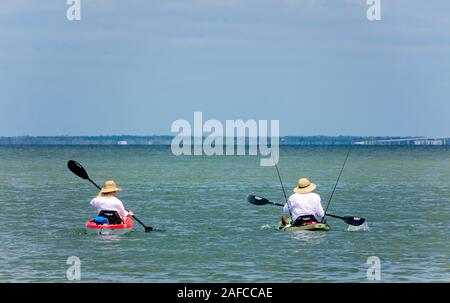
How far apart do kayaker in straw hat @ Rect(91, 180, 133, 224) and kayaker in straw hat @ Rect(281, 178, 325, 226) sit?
481 cm

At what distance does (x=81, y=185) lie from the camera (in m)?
66.8

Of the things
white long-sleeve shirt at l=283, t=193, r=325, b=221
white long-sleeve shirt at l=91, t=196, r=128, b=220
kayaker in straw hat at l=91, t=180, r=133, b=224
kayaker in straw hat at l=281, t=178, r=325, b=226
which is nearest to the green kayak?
kayaker in straw hat at l=281, t=178, r=325, b=226

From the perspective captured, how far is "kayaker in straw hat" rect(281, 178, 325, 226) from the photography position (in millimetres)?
29125

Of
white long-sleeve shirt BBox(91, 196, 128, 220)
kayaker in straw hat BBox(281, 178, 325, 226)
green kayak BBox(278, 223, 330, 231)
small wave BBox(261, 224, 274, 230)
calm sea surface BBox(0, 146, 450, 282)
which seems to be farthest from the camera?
small wave BBox(261, 224, 274, 230)

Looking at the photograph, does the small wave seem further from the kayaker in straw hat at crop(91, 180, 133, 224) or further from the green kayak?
the kayaker in straw hat at crop(91, 180, 133, 224)

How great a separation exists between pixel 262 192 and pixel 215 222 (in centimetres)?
2248

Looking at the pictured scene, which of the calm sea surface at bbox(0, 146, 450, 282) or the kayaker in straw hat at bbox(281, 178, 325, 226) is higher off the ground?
the kayaker in straw hat at bbox(281, 178, 325, 226)

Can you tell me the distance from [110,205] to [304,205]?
Answer: 5.55 metres

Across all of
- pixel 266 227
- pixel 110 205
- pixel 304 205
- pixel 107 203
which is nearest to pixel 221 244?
pixel 304 205

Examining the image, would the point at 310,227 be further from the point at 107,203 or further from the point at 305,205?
the point at 107,203

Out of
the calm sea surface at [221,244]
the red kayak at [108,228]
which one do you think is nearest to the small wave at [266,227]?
the calm sea surface at [221,244]

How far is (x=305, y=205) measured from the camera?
29359 millimetres

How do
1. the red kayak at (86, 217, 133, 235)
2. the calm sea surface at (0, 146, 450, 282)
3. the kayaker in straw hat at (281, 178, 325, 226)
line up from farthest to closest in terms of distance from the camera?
the red kayak at (86, 217, 133, 235), the kayaker in straw hat at (281, 178, 325, 226), the calm sea surface at (0, 146, 450, 282)
